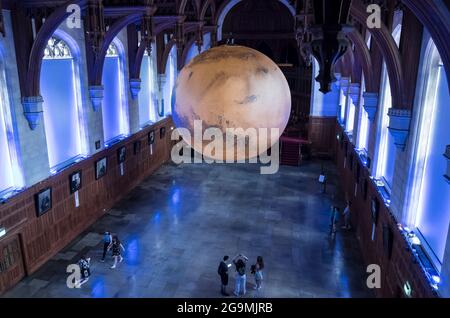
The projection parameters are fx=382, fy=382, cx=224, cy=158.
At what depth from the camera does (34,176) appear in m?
11.0

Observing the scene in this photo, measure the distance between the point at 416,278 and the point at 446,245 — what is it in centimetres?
132

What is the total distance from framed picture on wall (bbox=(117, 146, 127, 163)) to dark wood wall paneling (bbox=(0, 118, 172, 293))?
14cm

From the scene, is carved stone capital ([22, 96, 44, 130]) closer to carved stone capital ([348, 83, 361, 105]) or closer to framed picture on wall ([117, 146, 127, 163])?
framed picture on wall ([117, 146, 127, 163])

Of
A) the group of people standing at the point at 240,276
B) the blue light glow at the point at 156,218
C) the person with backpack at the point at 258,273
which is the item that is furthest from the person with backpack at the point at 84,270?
the person with backpack at the point at 258,273

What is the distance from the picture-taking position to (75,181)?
12992 millimetres

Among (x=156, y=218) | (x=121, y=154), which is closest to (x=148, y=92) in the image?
(x=121, y=154)

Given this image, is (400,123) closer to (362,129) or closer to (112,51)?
(362,129)

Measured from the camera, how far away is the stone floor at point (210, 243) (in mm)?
10195

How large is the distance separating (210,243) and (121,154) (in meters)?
6.25

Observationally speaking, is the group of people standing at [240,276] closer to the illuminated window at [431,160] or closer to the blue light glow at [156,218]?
the illuminated window at [431,160]

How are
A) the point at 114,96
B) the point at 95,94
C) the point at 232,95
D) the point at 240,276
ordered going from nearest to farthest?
1. the point at 232,95
2. the point at 240,276
3. the point at 95,94
4. the point at 114,96

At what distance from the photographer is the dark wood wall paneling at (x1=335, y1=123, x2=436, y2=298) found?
712cm

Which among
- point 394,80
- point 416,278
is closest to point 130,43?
point 394,80

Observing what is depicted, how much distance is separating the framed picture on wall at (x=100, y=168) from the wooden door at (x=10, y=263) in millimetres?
4401
